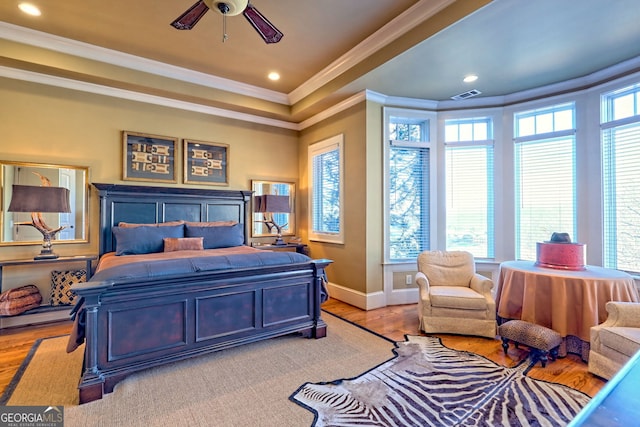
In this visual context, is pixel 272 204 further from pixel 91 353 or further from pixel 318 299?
pixel 91 353

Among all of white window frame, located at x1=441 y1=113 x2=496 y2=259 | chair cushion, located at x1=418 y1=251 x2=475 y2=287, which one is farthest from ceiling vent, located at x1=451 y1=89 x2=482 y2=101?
chair cushion, located at x1=418 y1=251 x2=475 y2=287

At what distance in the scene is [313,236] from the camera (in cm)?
514

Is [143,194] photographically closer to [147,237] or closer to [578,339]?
[147,237]

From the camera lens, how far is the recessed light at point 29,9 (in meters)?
2.81

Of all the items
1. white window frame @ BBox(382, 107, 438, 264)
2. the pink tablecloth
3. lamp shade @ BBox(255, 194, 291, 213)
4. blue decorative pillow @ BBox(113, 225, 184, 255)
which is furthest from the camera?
lamp shade @ BBox(255, 194, 291, 213)

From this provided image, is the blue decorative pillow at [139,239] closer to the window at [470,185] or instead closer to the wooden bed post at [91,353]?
the wooden bed post at [91,353]

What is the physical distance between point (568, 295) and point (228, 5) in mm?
3747

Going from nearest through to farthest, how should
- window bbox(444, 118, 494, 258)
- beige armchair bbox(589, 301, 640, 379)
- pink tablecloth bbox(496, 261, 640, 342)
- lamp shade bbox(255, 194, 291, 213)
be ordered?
beige armchair bbox(589, 301, 640, 379) → pink tablecloth bbox(496, 261, 640, 342) → window bbox(444, 118, 494, 258) → lamp shade bbox(255, 194, 291, 213)

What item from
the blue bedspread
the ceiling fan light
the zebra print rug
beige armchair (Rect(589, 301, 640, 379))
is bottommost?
the zebra print rug

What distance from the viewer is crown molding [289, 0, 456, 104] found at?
2.75 meters

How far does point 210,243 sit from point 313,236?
1.75 m

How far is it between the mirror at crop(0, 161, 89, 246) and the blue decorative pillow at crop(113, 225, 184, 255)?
0.55 metres

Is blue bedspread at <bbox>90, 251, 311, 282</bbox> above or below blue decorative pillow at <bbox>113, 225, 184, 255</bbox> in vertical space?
below

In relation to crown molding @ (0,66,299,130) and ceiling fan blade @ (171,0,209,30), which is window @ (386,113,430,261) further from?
ceiling fan blade @ (171,0,209,30)
